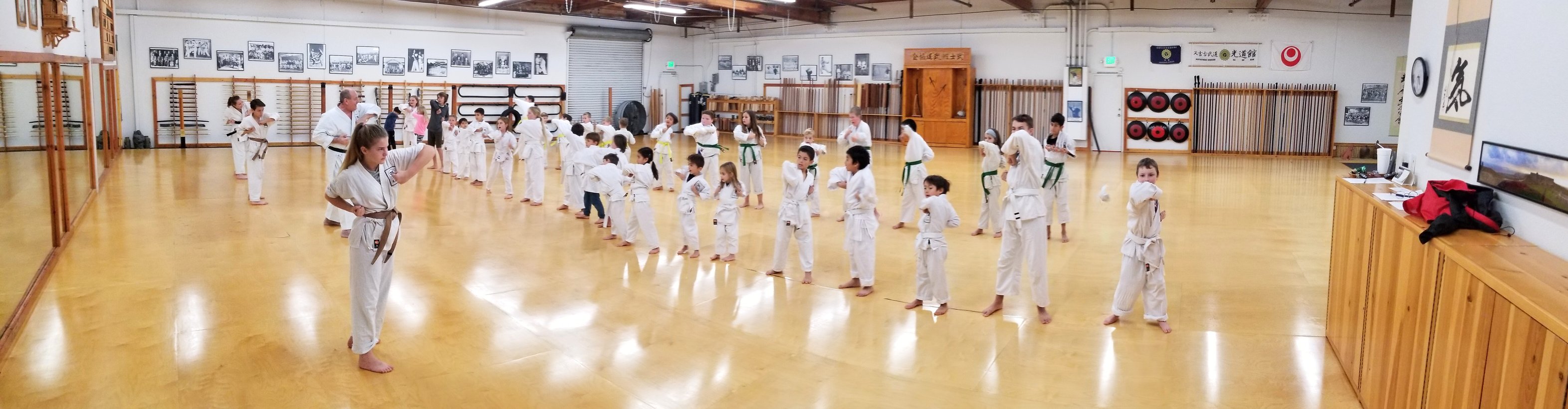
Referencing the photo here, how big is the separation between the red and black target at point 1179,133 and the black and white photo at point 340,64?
16.6 metres

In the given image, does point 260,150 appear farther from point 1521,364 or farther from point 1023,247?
point 1521,364

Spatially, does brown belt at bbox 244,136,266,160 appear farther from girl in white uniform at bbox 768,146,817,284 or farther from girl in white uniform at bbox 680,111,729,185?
girl in white uniform at bbox 768,146,817,284

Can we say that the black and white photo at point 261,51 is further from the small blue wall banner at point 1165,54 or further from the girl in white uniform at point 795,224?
the small blue wall banner at point 1165,54

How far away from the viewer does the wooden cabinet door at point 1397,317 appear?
3.51 metres

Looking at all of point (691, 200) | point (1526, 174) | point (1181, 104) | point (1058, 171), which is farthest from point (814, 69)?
point (1526, 174)

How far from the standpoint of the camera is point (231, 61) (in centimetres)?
1784

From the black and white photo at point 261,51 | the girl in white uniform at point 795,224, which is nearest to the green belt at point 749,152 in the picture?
the girl in white uniform at point 795,224

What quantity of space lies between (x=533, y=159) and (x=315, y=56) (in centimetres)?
1057

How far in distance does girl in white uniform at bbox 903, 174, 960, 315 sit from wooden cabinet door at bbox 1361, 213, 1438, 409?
2.36 m

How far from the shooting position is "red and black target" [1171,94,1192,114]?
717 inches

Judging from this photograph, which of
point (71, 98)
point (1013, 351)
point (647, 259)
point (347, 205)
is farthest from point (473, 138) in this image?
point (1013, 351)

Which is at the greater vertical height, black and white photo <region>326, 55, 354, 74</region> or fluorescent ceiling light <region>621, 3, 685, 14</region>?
fluorescent ceiling light <region>621, 3, 685, 14</region>

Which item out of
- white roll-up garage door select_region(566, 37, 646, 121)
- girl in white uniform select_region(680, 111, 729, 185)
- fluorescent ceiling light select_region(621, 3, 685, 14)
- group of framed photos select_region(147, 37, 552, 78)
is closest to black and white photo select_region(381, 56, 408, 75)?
group of framed photos select_region(147, 37, 552, 78)

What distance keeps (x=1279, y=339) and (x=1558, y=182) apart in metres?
2.34
